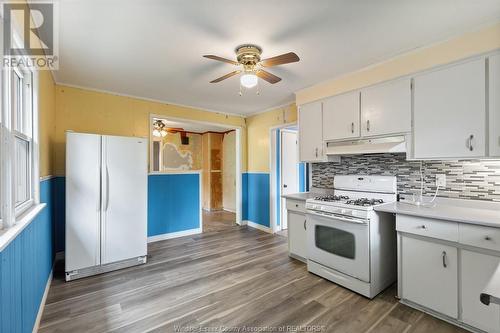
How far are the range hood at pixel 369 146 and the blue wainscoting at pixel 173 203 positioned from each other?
2695 millimetres

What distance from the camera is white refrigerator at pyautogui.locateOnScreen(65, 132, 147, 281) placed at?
A: 8.80ft

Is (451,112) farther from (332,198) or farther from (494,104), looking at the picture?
(332,198)

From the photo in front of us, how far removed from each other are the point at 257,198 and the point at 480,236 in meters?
3.58

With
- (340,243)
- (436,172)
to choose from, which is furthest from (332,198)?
(436,172)

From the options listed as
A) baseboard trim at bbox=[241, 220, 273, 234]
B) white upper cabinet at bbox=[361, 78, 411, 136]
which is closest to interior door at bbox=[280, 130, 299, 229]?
baseboard trim at bbox=[241, 220, 273, 234]

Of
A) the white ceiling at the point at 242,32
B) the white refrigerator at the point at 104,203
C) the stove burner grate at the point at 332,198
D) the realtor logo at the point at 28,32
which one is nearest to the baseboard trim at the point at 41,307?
the white refrigerator at the point at 104,203

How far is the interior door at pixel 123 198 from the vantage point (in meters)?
2.85

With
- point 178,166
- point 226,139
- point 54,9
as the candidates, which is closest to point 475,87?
point 54,9

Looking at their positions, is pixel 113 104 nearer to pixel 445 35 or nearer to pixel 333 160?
pixel 333 160

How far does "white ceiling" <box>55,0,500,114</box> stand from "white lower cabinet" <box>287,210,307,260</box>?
1.87 metres

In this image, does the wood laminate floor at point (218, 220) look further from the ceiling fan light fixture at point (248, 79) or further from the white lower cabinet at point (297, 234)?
the ceiling fan light fixture at point (248, 79)

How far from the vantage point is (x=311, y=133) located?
3256mm

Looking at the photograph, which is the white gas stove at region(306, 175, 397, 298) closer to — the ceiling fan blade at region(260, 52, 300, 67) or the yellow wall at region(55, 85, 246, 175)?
the ceiling fan blade at region(260, 52, 300, 67)

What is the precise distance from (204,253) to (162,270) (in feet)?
2.30
